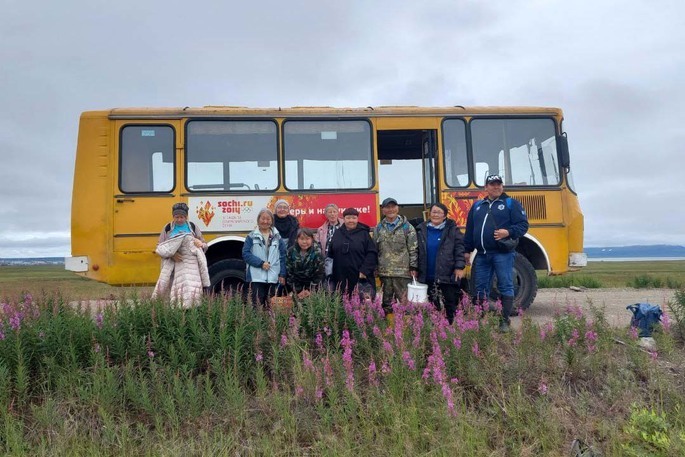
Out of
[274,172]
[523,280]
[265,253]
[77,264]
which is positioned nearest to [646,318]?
[523,280]

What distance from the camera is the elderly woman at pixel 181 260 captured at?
18.4ft

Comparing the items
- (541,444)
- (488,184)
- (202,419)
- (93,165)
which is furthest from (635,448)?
(93,165)

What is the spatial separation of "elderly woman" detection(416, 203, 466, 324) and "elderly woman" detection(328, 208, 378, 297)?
2.06 ft

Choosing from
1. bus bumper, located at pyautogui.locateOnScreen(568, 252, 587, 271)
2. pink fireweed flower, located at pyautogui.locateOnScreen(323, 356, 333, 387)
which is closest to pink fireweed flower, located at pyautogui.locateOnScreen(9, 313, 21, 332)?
pink fireweed flower, located at pyautogui.locateOnScreen(323, 356, 333, 387)

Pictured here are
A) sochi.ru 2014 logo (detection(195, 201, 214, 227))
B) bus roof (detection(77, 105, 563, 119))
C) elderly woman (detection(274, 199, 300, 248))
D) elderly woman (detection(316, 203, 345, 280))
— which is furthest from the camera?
bus roof (detection(77, 105, 563, 119))

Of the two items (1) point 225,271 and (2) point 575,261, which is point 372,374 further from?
(2) point 575,261

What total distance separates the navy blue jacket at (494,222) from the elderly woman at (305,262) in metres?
1.91

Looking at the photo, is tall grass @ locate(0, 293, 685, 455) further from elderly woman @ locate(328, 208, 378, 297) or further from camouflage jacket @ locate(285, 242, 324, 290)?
elderly woman @ locate(328, 208, 378, 297)

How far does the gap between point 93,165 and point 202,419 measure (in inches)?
196

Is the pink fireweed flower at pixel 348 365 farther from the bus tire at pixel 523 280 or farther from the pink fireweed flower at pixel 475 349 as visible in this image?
the bus tire at pixel 523 280

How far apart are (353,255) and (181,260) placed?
197 cm

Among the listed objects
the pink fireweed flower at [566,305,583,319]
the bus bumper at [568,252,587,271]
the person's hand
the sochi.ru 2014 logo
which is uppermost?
the sochi.ru 2014 logo

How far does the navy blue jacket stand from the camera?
5855 millimetres

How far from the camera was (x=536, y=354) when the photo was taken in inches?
163
